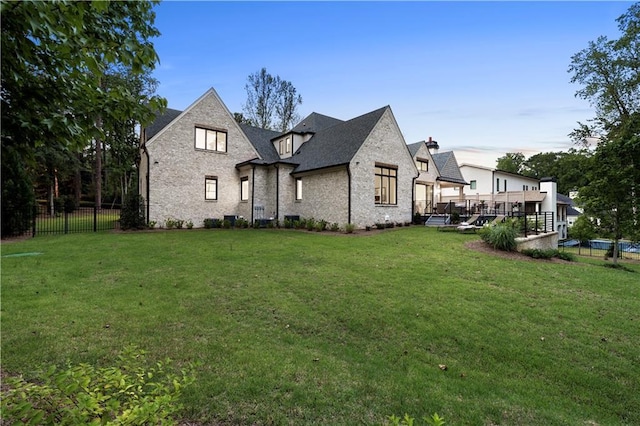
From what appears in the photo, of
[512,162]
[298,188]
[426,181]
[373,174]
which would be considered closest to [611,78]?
[426,181]

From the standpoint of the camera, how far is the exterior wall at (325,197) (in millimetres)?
16641

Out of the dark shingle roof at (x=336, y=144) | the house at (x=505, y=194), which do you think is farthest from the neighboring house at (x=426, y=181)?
the dark shingle roof at (x=336, y=144)

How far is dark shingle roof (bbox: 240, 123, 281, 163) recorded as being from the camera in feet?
73.4

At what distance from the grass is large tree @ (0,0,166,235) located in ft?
8.32

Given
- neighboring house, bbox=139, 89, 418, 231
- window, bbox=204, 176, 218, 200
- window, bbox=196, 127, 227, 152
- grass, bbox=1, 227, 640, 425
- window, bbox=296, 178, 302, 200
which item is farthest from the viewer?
window, bbox=296, 178, 302, 200

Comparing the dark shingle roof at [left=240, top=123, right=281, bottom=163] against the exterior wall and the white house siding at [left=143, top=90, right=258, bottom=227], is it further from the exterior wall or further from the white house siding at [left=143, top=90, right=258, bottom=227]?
the exterior wall

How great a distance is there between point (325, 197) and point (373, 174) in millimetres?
3067

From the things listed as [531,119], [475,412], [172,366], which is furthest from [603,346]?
[531,119]

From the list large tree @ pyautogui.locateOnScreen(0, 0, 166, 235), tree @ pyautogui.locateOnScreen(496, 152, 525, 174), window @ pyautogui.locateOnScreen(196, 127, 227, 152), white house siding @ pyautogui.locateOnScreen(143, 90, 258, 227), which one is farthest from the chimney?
tree @ pyautogui.locateOnScreen(496, 152, 525, 174)

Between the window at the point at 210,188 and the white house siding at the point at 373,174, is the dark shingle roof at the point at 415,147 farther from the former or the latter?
the window at the point at 210,188

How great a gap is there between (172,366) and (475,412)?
318 cm

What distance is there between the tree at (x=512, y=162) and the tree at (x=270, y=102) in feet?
152

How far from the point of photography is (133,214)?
16.4 meters

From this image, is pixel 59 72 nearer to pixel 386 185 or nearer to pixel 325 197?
pixel 325 197
